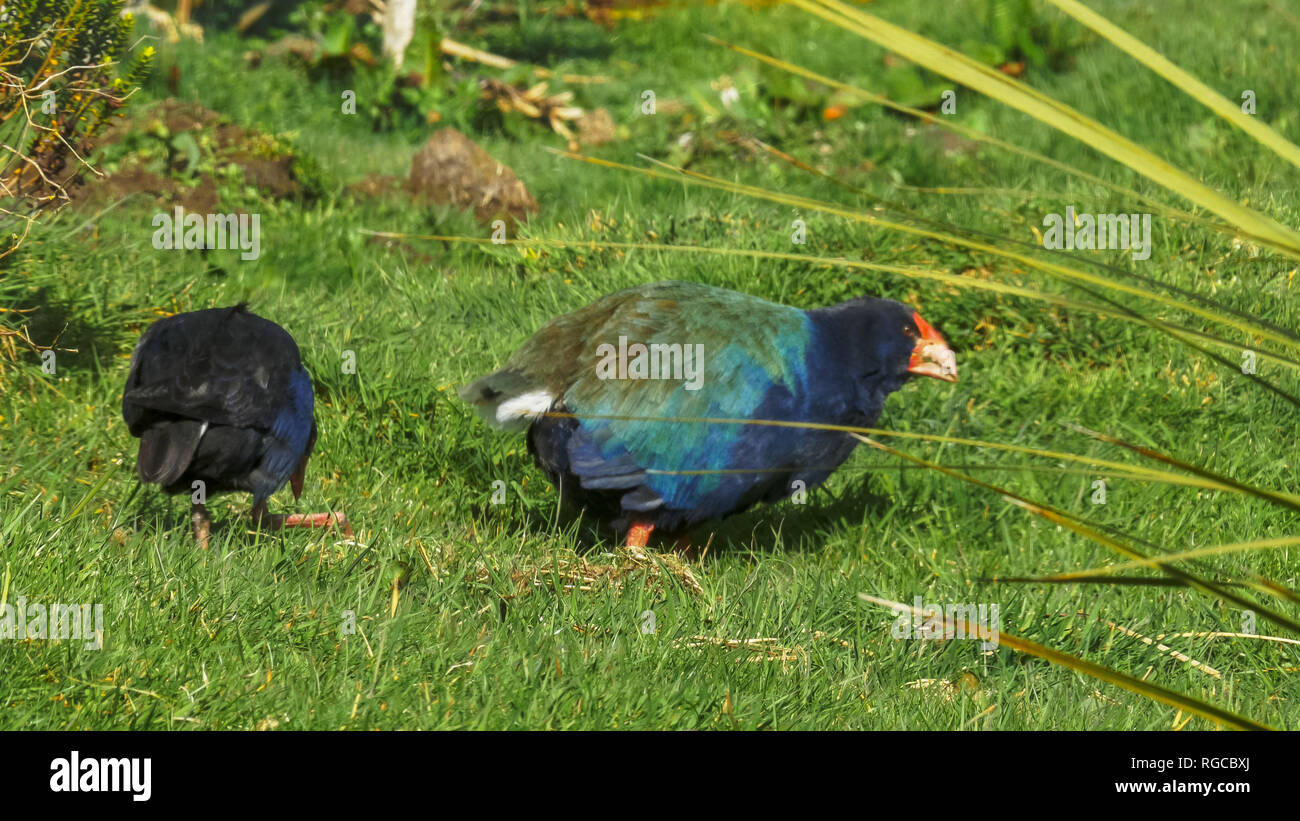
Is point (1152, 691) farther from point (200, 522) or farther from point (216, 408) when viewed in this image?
point (200, 522)

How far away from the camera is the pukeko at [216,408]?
11.8 feet

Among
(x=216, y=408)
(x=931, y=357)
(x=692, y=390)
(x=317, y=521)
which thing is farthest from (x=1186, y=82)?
(x=317, y=521)

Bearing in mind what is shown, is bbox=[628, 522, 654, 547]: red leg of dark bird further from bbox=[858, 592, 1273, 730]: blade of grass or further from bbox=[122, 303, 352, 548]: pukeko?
bbox=[858, 592, 1273, 730]: blade of grass

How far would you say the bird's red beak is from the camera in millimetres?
4246

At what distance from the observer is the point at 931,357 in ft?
14.0

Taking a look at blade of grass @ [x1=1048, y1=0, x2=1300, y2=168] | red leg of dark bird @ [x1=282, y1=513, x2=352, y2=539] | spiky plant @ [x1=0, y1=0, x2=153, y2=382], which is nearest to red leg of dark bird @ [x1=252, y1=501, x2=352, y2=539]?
red leg of dark bird @ [x1=282, y1=513, x2=352, y2=539]

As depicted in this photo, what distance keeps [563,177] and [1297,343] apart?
20.6ft

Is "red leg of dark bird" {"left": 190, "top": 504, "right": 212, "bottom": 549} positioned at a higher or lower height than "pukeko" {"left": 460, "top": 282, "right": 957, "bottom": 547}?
lower

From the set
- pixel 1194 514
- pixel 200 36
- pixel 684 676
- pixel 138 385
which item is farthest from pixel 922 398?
pixel 200 36

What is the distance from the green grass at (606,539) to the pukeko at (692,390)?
26 cm

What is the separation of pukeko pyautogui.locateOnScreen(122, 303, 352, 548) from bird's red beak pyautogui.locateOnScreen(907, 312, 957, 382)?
6.16 ft

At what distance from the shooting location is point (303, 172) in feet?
22.6

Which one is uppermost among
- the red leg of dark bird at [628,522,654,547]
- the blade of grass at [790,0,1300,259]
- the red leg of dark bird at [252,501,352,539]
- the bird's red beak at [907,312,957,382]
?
the blade of grass at [790,0,1300,259]

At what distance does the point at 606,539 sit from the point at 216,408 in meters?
1.39
